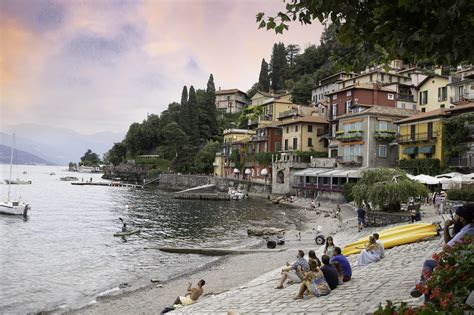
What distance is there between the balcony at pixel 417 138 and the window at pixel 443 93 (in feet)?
43.3

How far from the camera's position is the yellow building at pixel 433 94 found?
189ft

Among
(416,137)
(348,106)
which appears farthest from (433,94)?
(416,137)

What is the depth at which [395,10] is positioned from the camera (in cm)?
639

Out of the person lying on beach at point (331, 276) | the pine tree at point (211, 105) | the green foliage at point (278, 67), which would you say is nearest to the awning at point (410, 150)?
the person lying on beach at point (331, 276)

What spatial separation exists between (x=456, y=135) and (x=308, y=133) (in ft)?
98.7

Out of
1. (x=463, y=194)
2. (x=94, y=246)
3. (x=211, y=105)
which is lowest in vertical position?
(x=94, y=246)

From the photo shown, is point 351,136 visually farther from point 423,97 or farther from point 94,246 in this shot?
point 94,246

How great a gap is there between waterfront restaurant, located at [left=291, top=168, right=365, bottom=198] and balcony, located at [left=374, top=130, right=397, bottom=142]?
509cm

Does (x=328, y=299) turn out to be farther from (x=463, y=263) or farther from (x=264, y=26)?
(x=264, y=26)

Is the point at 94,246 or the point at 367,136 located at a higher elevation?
the point at 367,136

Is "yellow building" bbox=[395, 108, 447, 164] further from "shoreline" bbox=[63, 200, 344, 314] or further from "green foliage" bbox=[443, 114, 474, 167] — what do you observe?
"shoreline" bbox=[63, 200, 344, 314]

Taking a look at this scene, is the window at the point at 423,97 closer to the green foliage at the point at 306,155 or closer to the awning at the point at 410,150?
the awning at the point at 410,150

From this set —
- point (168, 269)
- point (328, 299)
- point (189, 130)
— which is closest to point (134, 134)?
point (189, 130)

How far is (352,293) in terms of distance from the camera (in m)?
11.0
